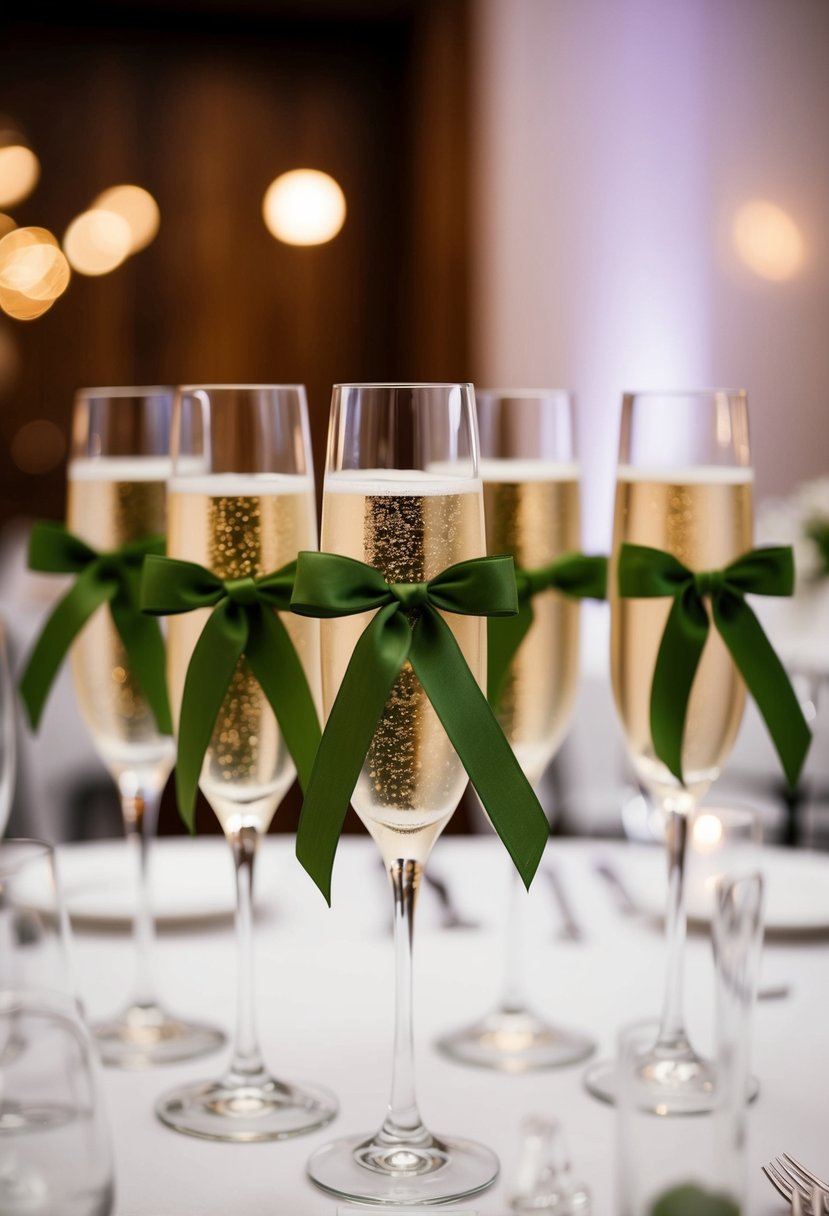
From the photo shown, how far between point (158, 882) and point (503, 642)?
0.48m

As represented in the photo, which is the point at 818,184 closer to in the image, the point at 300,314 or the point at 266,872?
the point at 300,314

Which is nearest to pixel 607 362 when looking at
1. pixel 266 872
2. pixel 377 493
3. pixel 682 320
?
pixel 682 320

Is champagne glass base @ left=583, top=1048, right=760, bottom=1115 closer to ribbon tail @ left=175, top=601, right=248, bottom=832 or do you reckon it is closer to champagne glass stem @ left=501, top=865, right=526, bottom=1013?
champagne glass stem @ left=501, top=865, right=526, bottom=1013

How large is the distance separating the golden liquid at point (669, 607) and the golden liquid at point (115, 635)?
0.38 meters

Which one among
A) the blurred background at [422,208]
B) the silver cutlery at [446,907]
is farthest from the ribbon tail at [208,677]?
the blurred background at [422,208]

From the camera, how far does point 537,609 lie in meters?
1.16

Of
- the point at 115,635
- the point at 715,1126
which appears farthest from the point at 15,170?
the point at 715,1126

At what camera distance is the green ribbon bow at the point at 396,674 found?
31.9 inches

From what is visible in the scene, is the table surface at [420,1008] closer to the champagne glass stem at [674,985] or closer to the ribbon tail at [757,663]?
the champagne glass stem at [674,985]

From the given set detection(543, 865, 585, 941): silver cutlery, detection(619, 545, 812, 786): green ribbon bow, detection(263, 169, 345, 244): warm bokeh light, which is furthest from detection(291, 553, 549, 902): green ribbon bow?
detection(263, 169, 345, 244): warm bokeh light

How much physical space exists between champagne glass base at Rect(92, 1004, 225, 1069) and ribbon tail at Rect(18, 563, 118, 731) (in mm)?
279

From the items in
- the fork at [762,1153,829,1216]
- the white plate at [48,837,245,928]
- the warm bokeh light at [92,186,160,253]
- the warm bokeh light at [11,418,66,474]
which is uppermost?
the warm bokeh light at [92,186,160,253]

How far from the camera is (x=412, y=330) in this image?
682 centimetres

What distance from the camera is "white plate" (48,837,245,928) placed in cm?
130
